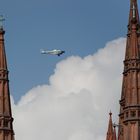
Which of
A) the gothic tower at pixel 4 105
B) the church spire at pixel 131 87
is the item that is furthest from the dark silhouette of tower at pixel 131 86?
the gothic tower at pixel 4 105

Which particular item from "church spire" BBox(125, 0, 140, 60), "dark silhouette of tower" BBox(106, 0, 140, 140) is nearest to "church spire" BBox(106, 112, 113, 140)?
"dark silhouette of tower" BBox(106, 0, 140, 140)

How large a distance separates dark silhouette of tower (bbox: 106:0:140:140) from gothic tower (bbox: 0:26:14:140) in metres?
22.0

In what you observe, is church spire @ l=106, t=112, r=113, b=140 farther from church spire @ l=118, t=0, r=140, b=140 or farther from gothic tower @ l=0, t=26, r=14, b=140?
gothic tower @ l=0, t=26, r=14, b=140

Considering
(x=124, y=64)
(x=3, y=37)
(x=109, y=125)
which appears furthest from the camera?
(x=109, y=125)

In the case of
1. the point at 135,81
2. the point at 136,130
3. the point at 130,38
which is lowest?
the point at 136,130

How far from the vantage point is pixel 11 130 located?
144750 mm

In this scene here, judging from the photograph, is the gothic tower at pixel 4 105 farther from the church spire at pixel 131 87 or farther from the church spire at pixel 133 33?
the church spire at pixel 133 33

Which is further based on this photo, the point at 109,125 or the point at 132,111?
the point at 109,125

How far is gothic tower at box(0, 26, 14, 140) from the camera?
14388 centimetres

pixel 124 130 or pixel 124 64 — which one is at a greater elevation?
pixel 124 64

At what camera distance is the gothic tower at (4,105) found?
144 m

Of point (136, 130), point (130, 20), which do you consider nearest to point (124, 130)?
point (136, 130)

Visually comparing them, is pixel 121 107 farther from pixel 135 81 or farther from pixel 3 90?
pixel 3 90

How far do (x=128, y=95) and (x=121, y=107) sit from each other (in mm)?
7403
